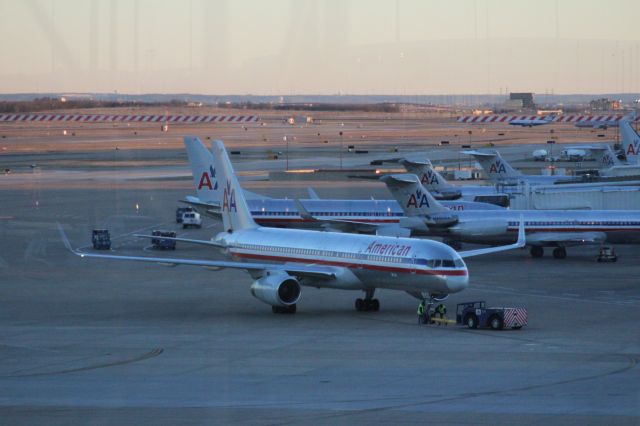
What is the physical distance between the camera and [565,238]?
70062mm

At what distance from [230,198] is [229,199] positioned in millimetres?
94

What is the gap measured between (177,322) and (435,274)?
1037 centimetres

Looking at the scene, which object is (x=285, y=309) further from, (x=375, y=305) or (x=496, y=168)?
(x=496, y=168)

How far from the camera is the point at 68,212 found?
9550 cm

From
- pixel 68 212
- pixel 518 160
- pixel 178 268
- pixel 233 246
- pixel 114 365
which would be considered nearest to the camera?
pixel 114 365

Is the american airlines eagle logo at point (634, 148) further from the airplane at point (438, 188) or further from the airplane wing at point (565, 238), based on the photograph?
the airplane wing at point (565, 238)

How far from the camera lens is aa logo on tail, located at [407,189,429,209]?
71.6m

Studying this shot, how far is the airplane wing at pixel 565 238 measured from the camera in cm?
6988

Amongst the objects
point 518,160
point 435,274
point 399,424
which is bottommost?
point 399,424

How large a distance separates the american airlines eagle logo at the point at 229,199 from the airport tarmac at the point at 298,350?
13.6 feet

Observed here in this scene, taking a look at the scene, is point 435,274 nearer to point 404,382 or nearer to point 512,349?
point 512,349

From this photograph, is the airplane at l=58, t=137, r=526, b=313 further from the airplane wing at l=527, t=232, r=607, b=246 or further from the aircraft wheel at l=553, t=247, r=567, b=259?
the aircraft wheel at l=553, t=247, r=567, b=259

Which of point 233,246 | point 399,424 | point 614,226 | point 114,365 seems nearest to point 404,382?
point 399,424

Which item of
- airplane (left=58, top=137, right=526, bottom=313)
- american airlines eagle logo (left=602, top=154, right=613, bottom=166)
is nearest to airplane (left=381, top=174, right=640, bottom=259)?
airplane (left=58, top=137, right=526, bottom=313)
